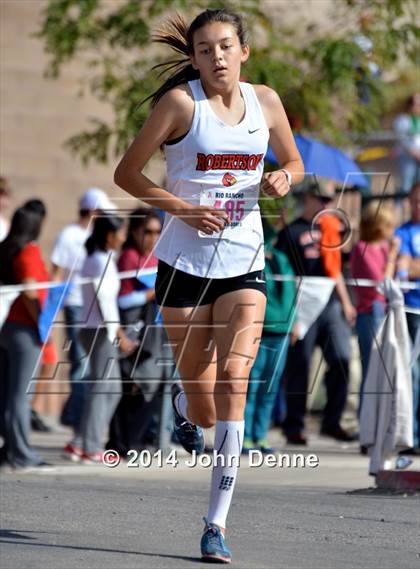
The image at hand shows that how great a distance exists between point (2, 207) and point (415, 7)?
4683mm

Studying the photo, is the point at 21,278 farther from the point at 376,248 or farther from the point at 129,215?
A: the point at 376,248

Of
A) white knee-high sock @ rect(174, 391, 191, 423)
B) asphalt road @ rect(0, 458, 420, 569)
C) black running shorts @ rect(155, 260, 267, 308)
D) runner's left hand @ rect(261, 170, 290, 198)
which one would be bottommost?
asphalt road @ rect(0, 458, 420, 569)

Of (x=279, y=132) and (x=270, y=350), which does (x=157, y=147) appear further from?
(x=270, y=350)

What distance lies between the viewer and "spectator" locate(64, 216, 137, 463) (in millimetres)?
12070

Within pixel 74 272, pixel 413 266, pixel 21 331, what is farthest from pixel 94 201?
pixel 21 331

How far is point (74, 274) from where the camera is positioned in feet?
44.5

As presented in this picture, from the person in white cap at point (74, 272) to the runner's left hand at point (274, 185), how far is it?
6407mm

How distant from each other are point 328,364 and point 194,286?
7046 millimetres

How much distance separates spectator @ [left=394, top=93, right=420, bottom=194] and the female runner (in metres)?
12.0

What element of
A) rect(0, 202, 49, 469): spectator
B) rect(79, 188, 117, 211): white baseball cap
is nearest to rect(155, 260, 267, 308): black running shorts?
rect(0, 202, 49, 469): spectator

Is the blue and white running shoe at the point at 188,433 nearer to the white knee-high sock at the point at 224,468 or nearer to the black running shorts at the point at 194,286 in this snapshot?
the white knee-high sock at the point at 224,468

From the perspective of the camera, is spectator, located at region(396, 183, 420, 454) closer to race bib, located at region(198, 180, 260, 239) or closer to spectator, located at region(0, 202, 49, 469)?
spectator, located at region(0, 202, 49, 469)

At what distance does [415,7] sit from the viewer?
15.5m

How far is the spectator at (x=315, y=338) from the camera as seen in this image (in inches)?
531
